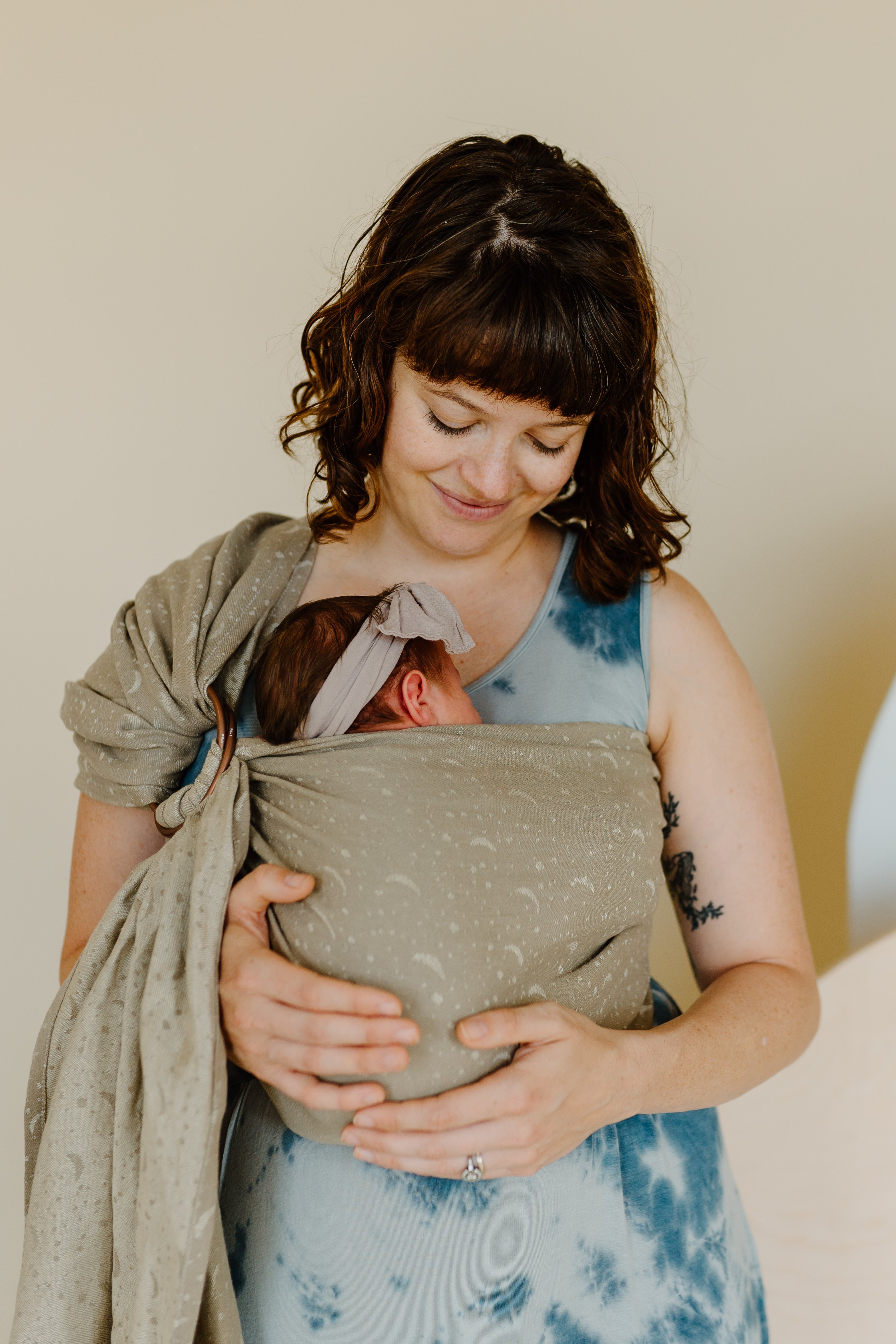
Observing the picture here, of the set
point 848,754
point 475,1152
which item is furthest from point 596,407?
point 848,754

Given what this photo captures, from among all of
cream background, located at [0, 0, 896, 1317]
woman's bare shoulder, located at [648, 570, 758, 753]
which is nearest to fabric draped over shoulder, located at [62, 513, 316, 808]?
woman's bare shoulder, located at [648, 570, 758, 753]

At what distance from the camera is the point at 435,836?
0.97m

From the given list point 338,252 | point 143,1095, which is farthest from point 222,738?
point 338,252

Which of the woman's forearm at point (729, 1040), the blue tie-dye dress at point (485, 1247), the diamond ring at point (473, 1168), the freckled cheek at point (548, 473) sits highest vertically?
the freckled cheek at point (548, 473)

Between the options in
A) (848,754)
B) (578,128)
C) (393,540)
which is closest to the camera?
(393,540)

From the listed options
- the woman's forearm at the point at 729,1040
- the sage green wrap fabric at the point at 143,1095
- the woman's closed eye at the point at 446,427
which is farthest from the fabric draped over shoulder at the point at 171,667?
the woman's forearm at the point at 729,1040

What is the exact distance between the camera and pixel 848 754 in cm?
210

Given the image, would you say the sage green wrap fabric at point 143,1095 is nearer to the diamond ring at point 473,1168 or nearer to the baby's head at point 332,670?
the baby's head at point 332,670

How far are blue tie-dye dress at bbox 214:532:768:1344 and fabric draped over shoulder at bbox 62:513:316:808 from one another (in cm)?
37

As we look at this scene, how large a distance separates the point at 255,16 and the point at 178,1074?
1814 mm

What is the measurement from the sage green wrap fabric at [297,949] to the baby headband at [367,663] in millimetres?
Result: 48

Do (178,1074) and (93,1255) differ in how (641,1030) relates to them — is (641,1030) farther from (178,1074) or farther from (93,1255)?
(93,1255)

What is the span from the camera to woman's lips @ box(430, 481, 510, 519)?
48.0 inches

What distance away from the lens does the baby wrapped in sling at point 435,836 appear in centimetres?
93
